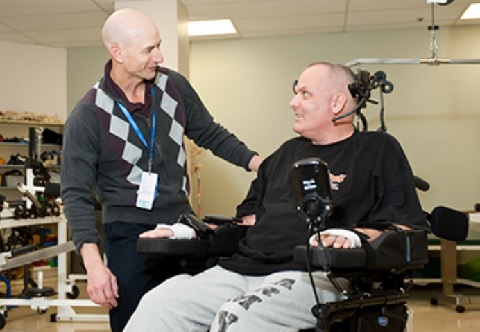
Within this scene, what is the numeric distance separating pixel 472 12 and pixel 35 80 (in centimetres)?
508

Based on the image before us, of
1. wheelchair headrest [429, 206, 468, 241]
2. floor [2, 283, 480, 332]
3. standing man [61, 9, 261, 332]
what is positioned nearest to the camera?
wheelchair headrest [429, 206, 468, 241]

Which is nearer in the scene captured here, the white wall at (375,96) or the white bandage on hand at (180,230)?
the white bandage on hand at (180,230)

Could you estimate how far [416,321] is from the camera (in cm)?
425

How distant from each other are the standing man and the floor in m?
2.32

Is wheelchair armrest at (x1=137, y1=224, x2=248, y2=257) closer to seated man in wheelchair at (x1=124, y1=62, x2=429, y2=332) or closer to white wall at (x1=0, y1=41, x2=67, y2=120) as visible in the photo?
seated man in wheelchair at (x1=124, y1=62, x2=429, y2=332)

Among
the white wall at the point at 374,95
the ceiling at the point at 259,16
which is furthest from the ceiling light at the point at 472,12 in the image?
the white wall at the point at 374,95

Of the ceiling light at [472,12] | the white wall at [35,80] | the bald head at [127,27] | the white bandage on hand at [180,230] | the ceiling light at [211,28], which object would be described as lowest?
the white bandage on hand at [180,230]

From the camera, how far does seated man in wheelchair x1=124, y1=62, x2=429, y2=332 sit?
1.50 m

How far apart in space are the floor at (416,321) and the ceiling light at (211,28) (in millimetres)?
3166

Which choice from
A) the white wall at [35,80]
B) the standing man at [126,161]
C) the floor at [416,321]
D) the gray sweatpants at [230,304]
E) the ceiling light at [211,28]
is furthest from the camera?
the white wall at [35,80]

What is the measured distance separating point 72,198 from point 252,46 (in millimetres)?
5522

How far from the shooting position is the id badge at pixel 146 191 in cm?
199

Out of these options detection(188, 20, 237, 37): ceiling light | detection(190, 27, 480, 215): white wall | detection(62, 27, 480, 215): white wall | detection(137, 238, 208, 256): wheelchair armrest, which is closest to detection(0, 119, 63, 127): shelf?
detection(62, 27, 480, 215): white wall

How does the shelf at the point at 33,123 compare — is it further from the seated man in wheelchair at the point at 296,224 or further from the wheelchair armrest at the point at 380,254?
the wheelchair armrest at the point at 380,254
